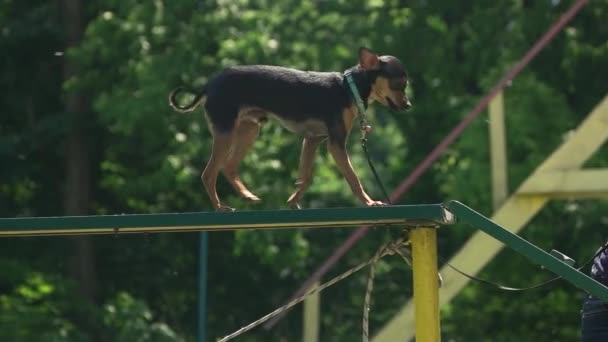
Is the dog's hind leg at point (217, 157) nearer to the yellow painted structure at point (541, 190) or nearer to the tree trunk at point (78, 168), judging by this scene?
the yellow painted structure at point (541, 190)

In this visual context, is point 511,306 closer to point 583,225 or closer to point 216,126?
point 583,225

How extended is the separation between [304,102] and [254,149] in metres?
10.0

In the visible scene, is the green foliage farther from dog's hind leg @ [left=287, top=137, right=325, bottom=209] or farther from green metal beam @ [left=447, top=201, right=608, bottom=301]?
green metal beam @ [left=447, top=201, right=608, bottom=301]

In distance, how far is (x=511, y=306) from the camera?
1650 cm

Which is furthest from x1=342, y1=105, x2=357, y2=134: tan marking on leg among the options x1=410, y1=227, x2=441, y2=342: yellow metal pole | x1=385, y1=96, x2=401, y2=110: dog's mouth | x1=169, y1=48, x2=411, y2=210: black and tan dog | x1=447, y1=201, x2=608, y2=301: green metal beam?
x1=447, y1=201, x2=608, y2=301: green metal beam

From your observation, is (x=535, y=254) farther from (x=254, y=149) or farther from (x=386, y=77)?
(x=254, y=149)

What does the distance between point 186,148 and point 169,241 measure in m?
2.28

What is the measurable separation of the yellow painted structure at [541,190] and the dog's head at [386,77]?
480 centimetres

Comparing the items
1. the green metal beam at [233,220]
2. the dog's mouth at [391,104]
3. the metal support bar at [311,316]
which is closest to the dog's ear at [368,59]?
the dog's mouth at [391,104]

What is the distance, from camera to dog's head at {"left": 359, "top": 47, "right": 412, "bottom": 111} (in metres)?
5.62

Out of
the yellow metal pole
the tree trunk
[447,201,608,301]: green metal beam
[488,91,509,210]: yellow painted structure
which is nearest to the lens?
[447,201,608,301]: green metal beam

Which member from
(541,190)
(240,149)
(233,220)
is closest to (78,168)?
(541,190)

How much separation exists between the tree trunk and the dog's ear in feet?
37.1

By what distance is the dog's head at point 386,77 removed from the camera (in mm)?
5621
